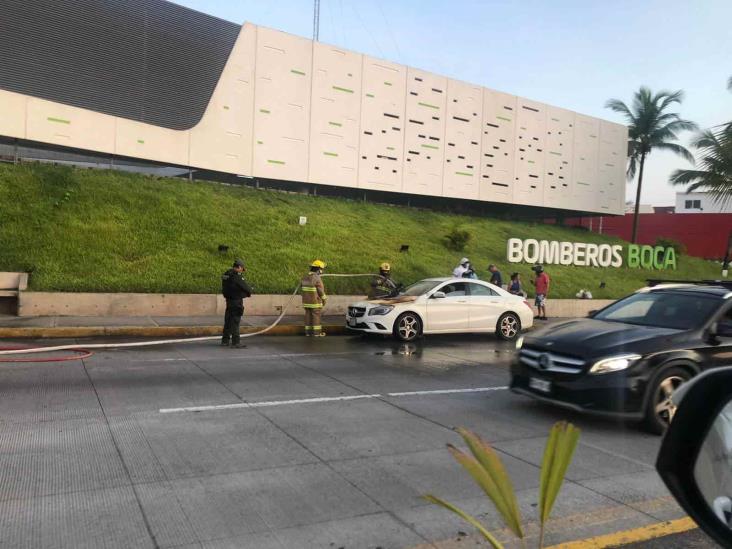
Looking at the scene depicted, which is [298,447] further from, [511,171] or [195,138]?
[511,171]

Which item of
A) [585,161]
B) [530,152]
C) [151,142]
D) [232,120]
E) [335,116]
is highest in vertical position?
[585,161]

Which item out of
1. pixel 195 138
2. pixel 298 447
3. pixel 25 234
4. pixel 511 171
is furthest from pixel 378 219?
pixel 298 447

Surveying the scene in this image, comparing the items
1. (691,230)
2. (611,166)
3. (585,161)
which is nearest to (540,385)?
(585,161)

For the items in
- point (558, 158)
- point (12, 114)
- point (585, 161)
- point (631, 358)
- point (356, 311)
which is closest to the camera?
point (631, 358)

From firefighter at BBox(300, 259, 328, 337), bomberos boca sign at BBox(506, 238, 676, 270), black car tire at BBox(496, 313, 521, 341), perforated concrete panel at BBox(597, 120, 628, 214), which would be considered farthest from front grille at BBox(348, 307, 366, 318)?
perforated concrete panel at BBox(597, 120, 628, 214)

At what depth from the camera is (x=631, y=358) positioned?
608 cm

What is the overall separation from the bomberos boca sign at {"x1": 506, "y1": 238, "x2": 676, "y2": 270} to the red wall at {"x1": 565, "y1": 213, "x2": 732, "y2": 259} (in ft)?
42.2

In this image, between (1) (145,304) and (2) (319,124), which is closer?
(1) (145,304)

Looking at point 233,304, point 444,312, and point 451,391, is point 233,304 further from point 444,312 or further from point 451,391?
point 451,391

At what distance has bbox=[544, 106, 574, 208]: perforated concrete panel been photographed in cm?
3450

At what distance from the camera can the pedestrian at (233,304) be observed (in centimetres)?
1115

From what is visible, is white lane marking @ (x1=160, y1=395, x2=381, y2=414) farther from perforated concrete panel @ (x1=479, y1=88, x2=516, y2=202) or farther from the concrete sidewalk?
perforated concrete panel @ (x1=479, y1=88, x2=516, y2=202)

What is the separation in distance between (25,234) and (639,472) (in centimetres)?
1536

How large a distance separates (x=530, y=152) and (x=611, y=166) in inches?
322
